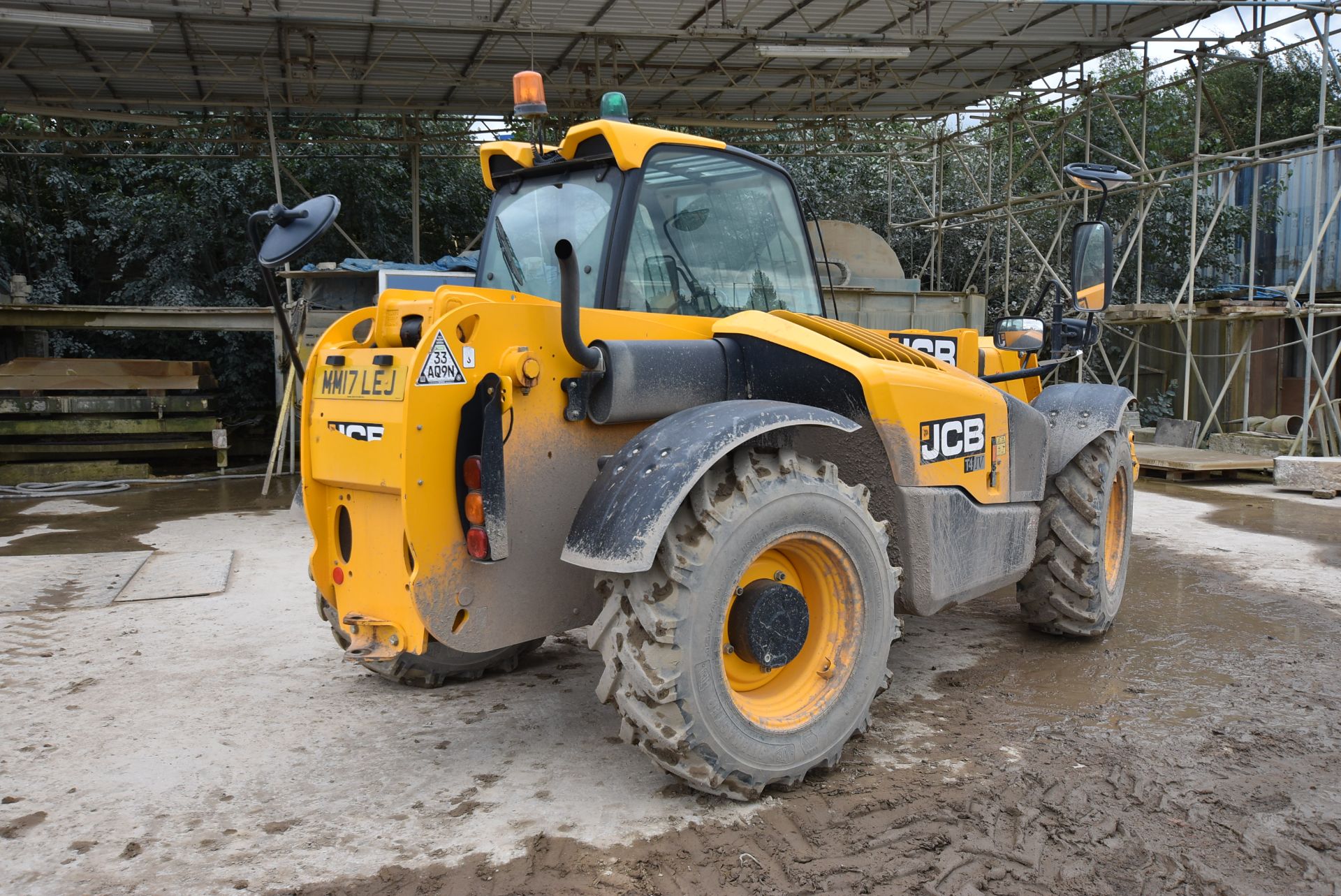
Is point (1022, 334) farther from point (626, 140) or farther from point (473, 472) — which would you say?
point (473, 472)

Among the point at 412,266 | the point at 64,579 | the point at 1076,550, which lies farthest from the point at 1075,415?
the point at 412,266

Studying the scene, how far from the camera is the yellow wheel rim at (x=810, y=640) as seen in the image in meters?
3.40

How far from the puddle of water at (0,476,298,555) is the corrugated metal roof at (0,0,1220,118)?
16.4 ft

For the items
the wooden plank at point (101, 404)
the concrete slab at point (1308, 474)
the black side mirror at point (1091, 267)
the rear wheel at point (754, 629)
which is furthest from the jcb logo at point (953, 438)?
the wooden plank at point (101, 404)

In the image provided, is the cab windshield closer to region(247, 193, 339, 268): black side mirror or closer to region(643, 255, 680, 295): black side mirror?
region(643, 255, 680, 295): black side mirror

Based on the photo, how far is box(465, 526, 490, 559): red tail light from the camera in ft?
10.3

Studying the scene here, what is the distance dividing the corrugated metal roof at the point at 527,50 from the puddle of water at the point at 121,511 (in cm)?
500

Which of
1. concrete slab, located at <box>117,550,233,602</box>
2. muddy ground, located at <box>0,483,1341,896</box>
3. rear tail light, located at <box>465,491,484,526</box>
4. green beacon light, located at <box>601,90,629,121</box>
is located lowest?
muddy ground, located at <box>0,483,1341,896</box>

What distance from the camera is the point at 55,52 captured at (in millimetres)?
12406

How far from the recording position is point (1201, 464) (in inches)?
446

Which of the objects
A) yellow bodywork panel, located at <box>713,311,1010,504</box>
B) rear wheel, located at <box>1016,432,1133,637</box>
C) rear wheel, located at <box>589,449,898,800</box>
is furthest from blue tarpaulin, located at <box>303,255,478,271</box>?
rear wheel, located at <box>589,449,898,800</box>

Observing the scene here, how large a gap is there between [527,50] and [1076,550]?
1092cm

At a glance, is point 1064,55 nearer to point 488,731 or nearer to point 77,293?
point 488,731

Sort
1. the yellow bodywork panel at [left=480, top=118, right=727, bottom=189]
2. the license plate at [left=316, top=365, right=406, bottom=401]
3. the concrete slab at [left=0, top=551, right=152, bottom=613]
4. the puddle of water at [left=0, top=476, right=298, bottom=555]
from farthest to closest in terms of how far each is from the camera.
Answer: the puddle of water at [left=0, top=476, right=298, bottom=555]
the concrete slab at [left=0, top=551, right=152, bottom=613]
the yellow bodywork panel at [left=480, top=118, right=727, bottom=189]
the license plate at [left=316, top=365, right=406, bottom=401]
